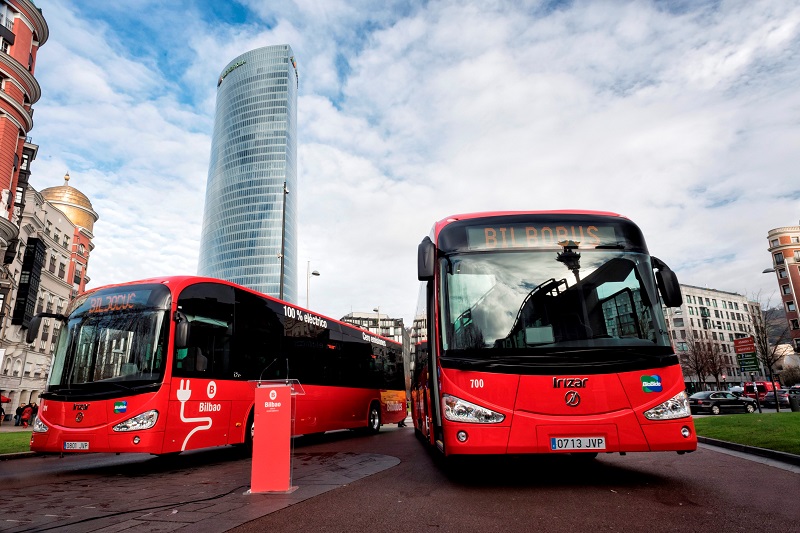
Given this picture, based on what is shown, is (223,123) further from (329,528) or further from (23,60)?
(329,528)

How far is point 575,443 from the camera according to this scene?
19.2ft

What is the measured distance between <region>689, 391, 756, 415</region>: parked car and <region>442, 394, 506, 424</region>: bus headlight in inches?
1106

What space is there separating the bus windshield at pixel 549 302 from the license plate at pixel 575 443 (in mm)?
985

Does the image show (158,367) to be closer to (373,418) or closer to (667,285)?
(667,285)

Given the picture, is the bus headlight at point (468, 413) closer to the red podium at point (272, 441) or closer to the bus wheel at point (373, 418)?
the red podium at point (272, 441)

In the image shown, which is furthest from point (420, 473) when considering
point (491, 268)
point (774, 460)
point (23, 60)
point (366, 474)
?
point (23, 60)

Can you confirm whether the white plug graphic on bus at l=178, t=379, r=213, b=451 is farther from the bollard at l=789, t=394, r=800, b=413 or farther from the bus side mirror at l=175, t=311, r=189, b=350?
the bollard at l=789, t=394, r=800, b=413

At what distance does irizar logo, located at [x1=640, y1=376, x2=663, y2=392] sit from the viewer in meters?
6.04

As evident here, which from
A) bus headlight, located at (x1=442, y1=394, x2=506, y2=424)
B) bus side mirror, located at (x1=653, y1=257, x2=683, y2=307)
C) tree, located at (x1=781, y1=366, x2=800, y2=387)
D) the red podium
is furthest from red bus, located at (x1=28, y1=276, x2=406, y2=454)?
→ tree, located at (x1=781, y1=366, x2=800, y2=387)

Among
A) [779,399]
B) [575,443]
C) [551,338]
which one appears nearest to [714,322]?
[779,399]

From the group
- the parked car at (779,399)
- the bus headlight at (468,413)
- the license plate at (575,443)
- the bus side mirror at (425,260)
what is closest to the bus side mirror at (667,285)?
the license plate at (575,443)

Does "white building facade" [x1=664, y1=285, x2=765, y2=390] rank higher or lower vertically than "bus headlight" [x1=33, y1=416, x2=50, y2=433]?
higher

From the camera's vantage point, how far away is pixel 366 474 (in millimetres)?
7816

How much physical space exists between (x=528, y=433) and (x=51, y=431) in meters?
7.86
